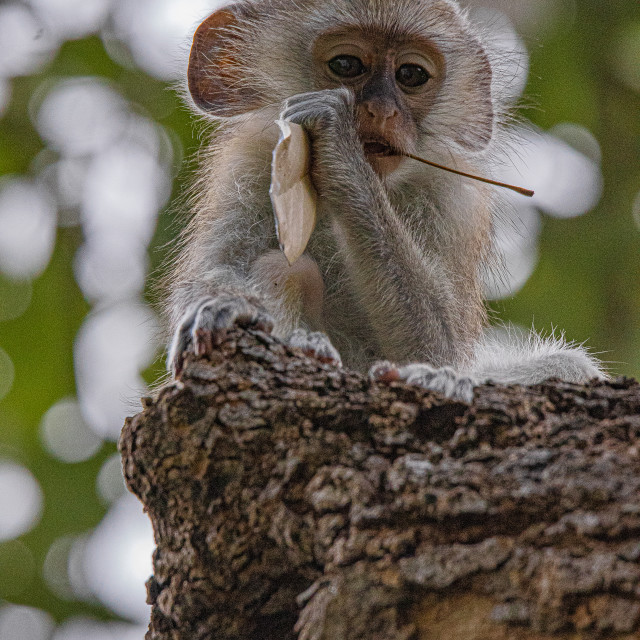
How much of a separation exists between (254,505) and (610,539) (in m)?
0.90

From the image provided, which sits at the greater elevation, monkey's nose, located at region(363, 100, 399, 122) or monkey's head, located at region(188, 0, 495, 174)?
monkey's head, located at region(188, 0, 495, 174)

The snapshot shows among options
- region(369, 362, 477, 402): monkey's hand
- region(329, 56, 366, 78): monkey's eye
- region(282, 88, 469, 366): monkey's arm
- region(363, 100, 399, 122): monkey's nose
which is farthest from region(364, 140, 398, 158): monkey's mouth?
region(369, 362, 477, 402): monkey's hand

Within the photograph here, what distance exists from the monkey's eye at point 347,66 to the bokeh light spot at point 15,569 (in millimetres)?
3409

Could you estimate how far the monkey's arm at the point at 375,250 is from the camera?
428cm

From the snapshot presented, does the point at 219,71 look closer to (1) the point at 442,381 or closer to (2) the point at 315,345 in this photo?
(2) the point at 315,345

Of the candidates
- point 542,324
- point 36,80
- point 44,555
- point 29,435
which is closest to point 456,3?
point 542,324

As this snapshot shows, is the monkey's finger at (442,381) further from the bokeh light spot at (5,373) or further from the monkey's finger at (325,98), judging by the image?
the bokeh light spot at (5,373)

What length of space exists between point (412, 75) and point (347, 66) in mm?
399

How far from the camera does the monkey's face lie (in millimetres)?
4750

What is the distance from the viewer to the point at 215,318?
3598mm

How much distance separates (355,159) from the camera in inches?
171

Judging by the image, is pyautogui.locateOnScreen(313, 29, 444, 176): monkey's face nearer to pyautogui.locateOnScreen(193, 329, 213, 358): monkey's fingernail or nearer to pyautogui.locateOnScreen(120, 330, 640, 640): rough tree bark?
pyautogui.locateOnScreen(193, 329, 213, 358): monkey's fingernail

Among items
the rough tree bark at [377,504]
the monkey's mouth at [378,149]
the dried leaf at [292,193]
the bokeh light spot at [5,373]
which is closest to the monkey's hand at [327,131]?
the dried leaf at [292,193]

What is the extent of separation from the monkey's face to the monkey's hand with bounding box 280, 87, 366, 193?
0.33 meters
